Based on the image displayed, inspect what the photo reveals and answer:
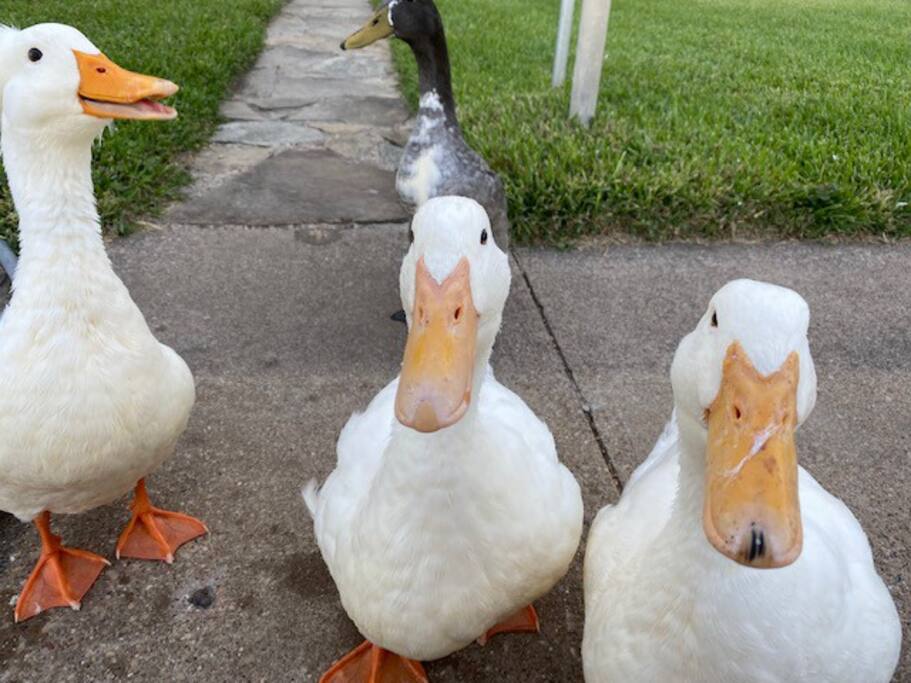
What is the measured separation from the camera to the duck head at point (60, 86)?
5.78ft

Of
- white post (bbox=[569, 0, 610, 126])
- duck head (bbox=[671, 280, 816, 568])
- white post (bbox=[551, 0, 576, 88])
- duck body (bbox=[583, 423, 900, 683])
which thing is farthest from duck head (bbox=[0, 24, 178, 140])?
white post (bbox=[551, 0, 576, 88])

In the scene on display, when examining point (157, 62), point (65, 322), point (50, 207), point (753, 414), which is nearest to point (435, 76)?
point (50, 207)

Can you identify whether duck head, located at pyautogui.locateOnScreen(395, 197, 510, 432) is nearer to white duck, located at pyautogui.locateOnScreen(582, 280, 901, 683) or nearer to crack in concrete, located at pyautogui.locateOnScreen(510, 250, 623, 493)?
white duck, located at pyautogui.locateOnScreen(582, 280, 901, 683)

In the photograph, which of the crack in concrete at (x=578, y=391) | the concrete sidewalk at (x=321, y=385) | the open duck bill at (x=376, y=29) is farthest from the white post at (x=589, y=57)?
the crack in concrete at (x=578, y=391)

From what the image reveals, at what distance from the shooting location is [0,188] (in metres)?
3.97

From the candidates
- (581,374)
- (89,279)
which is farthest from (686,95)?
(89,279)

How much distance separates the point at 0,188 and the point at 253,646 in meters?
3.19

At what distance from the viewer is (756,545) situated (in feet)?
3.41

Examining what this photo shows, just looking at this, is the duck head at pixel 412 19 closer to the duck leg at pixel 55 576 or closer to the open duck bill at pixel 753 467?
the duck leg at pixel 55 576

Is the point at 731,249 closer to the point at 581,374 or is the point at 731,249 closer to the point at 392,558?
the point at 581,374

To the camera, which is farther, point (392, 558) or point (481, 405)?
point (481, 405)

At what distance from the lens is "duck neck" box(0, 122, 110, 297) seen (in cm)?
185

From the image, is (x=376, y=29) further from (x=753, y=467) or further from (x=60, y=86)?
(x=753, y=467)

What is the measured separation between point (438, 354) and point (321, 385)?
5.74 feet
